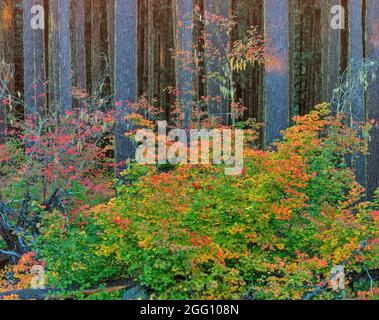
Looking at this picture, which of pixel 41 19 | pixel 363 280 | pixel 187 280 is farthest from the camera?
pixel 41 19

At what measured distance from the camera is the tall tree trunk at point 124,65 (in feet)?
37.4

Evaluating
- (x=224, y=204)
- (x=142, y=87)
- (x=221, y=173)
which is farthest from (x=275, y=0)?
(x=142, y=87)

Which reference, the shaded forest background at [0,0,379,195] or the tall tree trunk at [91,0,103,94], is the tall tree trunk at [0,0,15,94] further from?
the tall tree trunk at [91,0,103,94]

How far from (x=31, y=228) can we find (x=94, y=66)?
9.92 m

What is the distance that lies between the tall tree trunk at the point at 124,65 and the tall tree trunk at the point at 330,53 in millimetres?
4606

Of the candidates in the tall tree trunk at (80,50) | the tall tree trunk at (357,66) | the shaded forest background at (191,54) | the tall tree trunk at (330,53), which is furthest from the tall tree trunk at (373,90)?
the tall tree trunk at (80,50)

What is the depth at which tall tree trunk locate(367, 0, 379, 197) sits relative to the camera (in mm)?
11602

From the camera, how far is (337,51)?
507 inches

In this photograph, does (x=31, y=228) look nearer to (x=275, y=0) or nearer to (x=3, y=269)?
(x=3, y=269)

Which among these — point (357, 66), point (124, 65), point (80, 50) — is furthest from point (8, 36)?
point (357, 66)

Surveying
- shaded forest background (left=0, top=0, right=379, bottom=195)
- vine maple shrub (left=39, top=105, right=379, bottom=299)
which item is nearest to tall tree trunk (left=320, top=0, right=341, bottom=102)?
shaded forest background (left=0, top=0, right=379, bottom=195)

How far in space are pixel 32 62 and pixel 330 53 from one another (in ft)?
25.3

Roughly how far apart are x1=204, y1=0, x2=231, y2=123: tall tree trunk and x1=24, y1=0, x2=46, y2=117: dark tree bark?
178 inches

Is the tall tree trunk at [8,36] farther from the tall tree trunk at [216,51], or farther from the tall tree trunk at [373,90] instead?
the tall tree trunk at [373,90]
